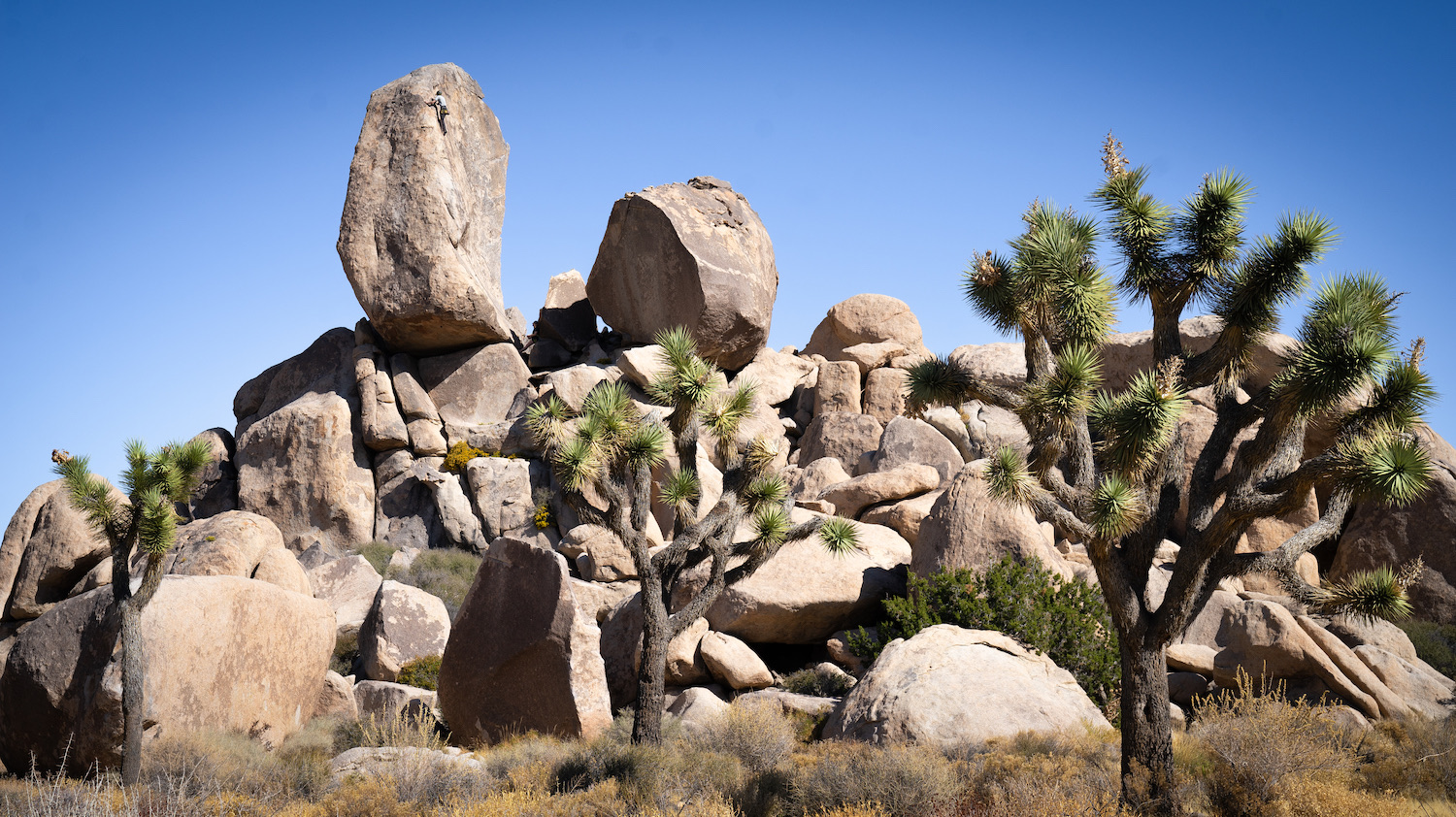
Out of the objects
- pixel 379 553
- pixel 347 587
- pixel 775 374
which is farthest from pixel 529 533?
pixel 775 374

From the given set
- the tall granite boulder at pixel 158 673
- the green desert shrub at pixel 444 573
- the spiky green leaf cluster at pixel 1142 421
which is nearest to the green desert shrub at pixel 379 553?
the green desert shrub at pixel 444 573

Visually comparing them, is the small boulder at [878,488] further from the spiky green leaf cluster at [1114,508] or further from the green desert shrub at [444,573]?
the spiky green leaf cluster at [1114,508]

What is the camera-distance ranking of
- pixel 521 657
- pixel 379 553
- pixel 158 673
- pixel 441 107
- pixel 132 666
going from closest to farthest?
pixel 132 666 → pixel 158 673 → pixel 521 657 → pixel 379 553 → pixel 441 107

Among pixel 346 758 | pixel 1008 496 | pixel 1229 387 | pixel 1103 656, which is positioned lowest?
pixel 346 758

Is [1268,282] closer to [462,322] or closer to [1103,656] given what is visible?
[1103,656]

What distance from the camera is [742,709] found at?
12.4 metres

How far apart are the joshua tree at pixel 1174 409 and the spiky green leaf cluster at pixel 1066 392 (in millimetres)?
19

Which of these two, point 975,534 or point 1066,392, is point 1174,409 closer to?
point 1066,392

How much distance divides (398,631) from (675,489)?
7516mm

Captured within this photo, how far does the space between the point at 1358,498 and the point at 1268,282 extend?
2.26 meters

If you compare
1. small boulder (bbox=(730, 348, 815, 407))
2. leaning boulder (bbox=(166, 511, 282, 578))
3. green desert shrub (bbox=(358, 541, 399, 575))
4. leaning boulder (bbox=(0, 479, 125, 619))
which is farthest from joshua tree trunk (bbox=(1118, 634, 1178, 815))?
small boulder (bbox=(730, 348, 815, 407))

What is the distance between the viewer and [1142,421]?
8.17m

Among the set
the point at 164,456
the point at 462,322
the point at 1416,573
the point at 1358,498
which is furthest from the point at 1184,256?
the point at 462,322

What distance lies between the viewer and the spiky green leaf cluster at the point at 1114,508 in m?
8.12
